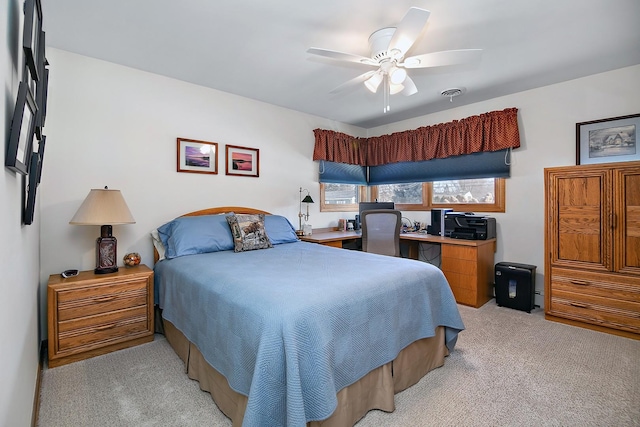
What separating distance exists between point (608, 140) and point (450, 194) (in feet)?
5.51

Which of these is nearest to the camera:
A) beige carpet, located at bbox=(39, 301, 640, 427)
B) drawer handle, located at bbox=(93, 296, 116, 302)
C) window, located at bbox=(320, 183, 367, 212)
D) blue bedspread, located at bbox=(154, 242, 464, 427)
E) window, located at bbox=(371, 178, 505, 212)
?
blue bedspread, located at bbox=(154, 242, 464, 427)

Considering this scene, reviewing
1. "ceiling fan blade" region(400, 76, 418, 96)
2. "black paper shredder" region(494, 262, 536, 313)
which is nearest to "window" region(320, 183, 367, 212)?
"ceiling fan blade" region(400, 76, 418, 96)

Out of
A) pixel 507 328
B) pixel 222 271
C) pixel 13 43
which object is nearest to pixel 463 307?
pixel 507 328

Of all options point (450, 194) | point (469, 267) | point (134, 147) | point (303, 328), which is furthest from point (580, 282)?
point (134, 147)

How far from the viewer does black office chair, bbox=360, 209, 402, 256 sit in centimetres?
339

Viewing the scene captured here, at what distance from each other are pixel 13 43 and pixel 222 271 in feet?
4.72

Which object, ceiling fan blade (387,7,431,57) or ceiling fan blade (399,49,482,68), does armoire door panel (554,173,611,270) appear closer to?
ceiling fan blade (399,49,482,68)

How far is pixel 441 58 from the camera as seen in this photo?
2.12 m

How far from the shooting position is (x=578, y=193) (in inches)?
111

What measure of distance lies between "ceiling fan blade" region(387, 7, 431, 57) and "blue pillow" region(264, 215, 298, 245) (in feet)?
6.89

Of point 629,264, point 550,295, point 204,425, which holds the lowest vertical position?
point 204,425

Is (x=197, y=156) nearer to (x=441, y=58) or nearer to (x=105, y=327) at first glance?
(x=105, y=327)

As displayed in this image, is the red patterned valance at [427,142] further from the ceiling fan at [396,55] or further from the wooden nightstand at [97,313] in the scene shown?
the wooden nightstand at [97,313]

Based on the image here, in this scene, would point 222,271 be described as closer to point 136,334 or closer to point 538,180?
point 136,334
